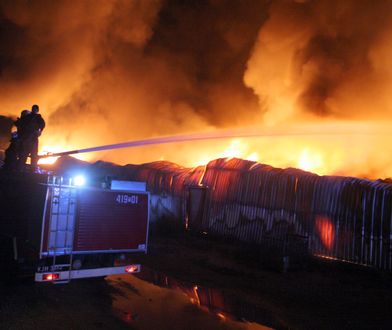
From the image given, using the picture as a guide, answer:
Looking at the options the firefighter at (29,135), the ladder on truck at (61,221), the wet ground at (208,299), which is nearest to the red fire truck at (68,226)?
the ladder on truck at (61,221)

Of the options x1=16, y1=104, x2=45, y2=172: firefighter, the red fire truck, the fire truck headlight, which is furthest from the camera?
x1=16, y1=104, x2=45, y2=172: firefighter

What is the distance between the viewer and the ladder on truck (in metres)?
6.62

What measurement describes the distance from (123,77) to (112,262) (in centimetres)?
2383

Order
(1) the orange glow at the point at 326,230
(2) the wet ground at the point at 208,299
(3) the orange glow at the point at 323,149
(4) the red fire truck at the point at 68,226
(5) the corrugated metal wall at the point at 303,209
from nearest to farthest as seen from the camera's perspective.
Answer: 1. (2) the wet ground at the point at 208,299
2. (4) the red fire truck at the point at 68,226
3. (5) the corrugated metal wall at the point at 303,209
4. (1) the orange glow at the point at 326,230
5. (3) the orange glow at the point at 323,149

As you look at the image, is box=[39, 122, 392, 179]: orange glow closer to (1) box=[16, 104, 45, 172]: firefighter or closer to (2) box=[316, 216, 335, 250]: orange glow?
(1) box=[16, 104, 45, 172]: firefighter

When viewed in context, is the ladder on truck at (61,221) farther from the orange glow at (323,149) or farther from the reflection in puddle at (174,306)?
the orange glow at (323,149)

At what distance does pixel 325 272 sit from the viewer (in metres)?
10.9

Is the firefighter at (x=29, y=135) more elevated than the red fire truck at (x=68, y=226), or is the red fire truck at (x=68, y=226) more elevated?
the firefighter at (x=29, y=135)

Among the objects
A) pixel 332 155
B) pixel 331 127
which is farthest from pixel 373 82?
pixel 332 155

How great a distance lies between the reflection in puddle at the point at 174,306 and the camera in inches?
244

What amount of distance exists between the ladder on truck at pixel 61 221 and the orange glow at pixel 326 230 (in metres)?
7.79

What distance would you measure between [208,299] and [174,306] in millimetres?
862

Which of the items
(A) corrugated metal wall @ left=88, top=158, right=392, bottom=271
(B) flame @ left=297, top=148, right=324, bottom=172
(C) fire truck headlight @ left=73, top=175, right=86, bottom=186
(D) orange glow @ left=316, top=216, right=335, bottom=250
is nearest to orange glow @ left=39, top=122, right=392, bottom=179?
(B) flame @ left=297, top=148, right=324, bottom=172

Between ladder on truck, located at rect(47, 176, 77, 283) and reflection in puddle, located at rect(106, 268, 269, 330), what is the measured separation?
1227mm
